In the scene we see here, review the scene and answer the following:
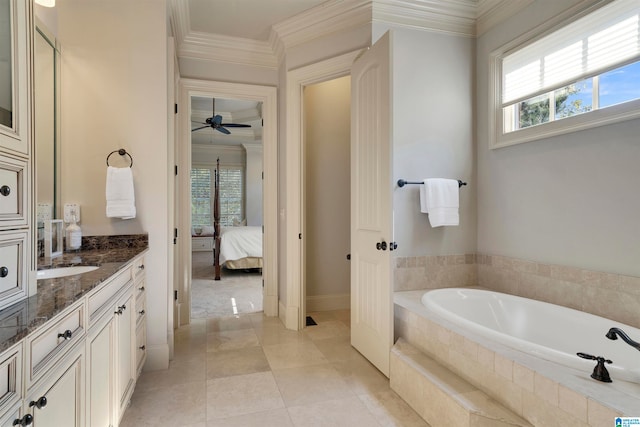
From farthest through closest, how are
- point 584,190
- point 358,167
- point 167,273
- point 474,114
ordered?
1. point 474,114
2. point 358,167
3. point 167,273
4. point 584,190

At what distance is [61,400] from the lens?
1021mm

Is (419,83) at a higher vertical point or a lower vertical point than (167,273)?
higher

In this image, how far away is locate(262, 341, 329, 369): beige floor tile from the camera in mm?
2518

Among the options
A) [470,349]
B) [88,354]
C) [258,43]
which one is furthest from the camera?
[258,43]

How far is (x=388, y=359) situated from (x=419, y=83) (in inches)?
86.8

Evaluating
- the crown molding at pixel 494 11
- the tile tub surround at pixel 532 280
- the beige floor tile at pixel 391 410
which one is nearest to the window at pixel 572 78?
the crown molding at pixel 494 11

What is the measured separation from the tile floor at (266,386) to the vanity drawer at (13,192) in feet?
4.39

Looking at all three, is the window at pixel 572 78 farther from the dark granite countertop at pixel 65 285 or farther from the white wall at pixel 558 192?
the dark granite countertop at pixel 65 285

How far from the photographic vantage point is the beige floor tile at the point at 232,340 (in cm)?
Answer: 282

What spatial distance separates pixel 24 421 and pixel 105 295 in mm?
711

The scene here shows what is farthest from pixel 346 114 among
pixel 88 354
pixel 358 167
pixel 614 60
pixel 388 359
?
pixel 88 354

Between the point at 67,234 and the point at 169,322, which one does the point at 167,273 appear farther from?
the point at 67,234

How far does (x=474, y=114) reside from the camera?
294 centimetres

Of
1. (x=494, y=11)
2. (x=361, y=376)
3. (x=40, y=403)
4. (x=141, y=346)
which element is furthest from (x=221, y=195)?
(x=40, y=403)
